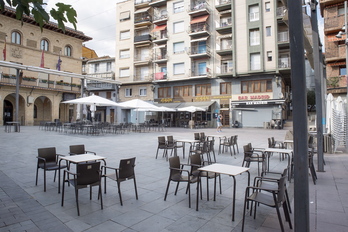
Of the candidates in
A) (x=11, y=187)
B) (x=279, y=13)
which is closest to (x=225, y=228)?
(x=11, y=187)

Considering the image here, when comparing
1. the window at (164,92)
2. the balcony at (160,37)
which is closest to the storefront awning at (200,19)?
the balcony at (160,37)

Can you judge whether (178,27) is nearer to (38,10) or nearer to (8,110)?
(8,110)

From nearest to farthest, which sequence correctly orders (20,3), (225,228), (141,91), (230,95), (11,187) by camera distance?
1. (20,3)
2. (225,228)
3. (11,187)
4. (230,95)
5. (141,91)

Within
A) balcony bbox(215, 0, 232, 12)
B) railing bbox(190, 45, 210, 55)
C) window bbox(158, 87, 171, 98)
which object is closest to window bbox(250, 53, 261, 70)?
railing bbox(190, 45, 210, 55)

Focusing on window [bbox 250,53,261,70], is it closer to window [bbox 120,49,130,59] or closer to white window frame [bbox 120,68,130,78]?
white window frame [bbox 120,68,130,78]

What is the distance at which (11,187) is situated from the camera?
4.95m

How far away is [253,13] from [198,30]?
23.1ft

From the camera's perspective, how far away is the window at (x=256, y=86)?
27.4 metres

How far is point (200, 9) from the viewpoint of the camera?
1203 inches

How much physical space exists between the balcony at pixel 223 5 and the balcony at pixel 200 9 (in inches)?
52.0

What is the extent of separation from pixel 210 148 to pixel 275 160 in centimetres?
254

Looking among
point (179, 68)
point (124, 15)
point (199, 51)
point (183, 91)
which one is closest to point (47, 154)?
point (183, 91)

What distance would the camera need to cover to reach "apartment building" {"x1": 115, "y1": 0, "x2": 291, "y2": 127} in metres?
26.9

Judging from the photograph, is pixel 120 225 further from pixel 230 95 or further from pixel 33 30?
pixel 33 30
